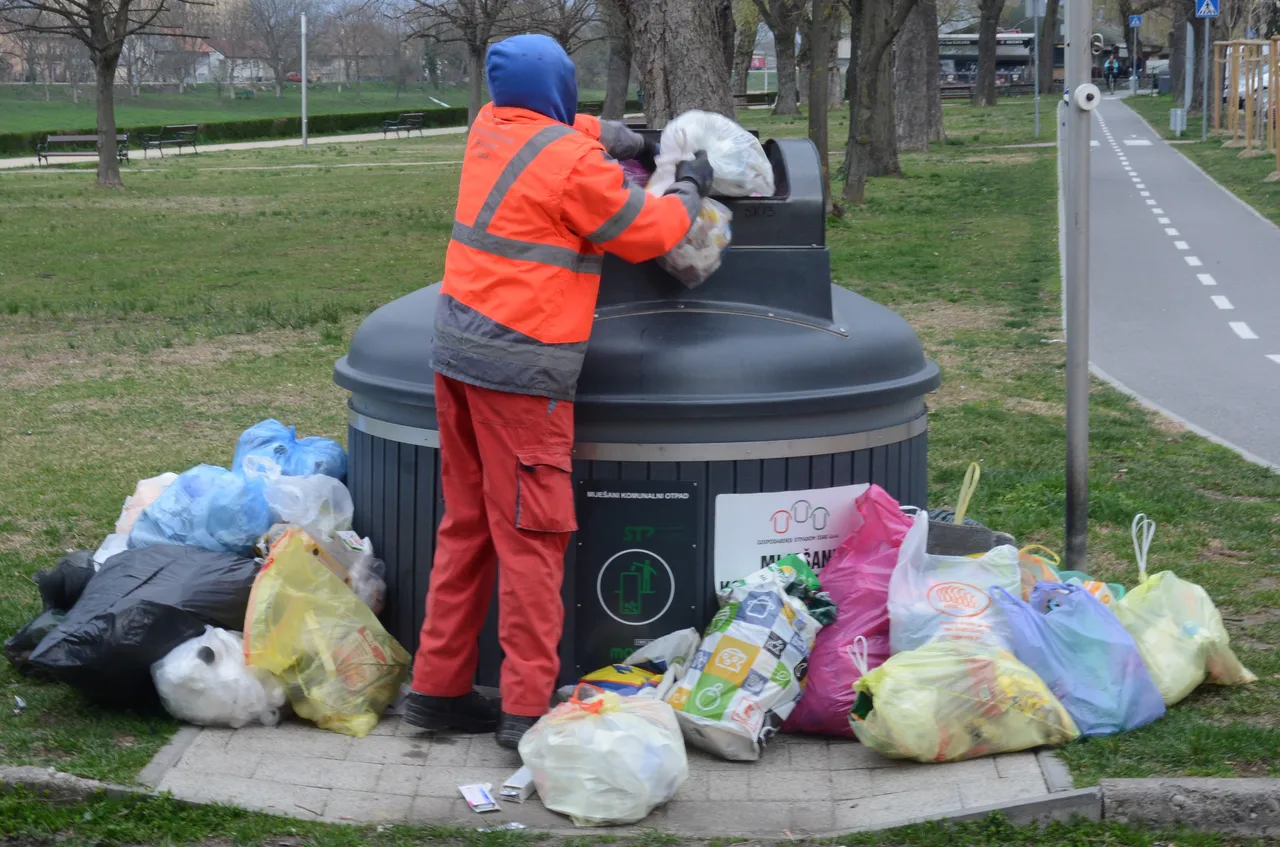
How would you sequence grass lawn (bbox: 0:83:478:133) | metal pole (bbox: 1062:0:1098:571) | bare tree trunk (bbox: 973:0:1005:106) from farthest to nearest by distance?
grass lawn (bbox: 0:83:478:133), bare tree trunk (bbox: 973:0:1005:106), metal pole (bbox: 1062:0:1098:571)

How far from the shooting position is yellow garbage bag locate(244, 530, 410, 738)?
158 inches

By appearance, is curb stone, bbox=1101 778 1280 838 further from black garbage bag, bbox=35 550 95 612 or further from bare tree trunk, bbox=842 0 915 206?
bare tree trunk, bbox=842 0 915 206

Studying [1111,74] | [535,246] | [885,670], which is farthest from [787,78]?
[885,670]

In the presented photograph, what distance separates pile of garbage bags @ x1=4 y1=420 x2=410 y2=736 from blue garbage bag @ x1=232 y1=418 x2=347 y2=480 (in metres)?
0.22

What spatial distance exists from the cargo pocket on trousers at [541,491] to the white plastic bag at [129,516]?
62.5 inches

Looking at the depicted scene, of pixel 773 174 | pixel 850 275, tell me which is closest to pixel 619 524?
pixel 773 174

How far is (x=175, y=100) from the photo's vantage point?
66312mm

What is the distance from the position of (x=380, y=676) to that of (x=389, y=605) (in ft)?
1.20

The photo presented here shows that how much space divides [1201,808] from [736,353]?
1.60 m

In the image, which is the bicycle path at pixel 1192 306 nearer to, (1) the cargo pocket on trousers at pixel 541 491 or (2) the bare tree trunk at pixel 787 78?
(1) the cargo pocket on trousers at pixel 541 491

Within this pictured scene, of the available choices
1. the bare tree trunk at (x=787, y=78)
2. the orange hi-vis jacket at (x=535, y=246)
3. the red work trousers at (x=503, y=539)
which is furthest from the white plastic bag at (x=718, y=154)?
the bare tree trunk at (x=787, y=78)

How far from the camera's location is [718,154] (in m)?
4.28

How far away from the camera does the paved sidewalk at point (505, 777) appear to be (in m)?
3.47

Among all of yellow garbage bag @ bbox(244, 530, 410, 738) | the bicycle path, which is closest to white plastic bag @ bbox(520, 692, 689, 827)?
yellow garbage bag @ bbox(244, 530, 410, 738)
